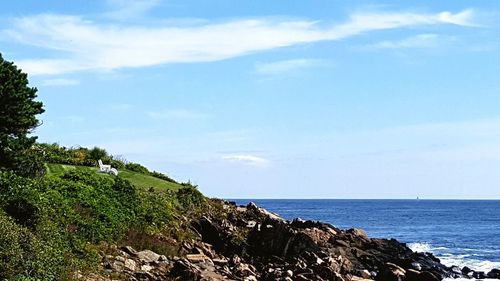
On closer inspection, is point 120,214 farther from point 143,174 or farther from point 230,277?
point 143,174

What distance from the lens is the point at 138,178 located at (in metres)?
55.0

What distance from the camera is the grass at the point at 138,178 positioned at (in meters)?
50.8

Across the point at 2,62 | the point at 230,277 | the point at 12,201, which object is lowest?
the point at 230,277

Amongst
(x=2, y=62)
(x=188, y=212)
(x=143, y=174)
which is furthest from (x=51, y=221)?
(x=143, y=174)

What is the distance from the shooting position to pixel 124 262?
105ft

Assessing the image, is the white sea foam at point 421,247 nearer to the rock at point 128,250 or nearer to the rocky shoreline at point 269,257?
the rocky shoreline at point 269,257

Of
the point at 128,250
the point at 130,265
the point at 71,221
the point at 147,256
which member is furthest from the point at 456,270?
the point at 71,221

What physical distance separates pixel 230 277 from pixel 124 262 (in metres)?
4.57

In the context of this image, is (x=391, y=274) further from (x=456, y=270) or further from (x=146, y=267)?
(x=456, y=270)

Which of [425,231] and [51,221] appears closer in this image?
[51,221]

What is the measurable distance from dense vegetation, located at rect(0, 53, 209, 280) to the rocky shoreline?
4.05 feet

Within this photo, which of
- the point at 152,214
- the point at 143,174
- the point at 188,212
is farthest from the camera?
the point at 143,174

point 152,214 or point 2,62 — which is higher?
point 2,62

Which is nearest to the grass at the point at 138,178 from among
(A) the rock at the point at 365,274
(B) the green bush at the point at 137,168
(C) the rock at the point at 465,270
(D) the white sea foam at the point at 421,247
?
(B) the green bush at the point at 137,168
